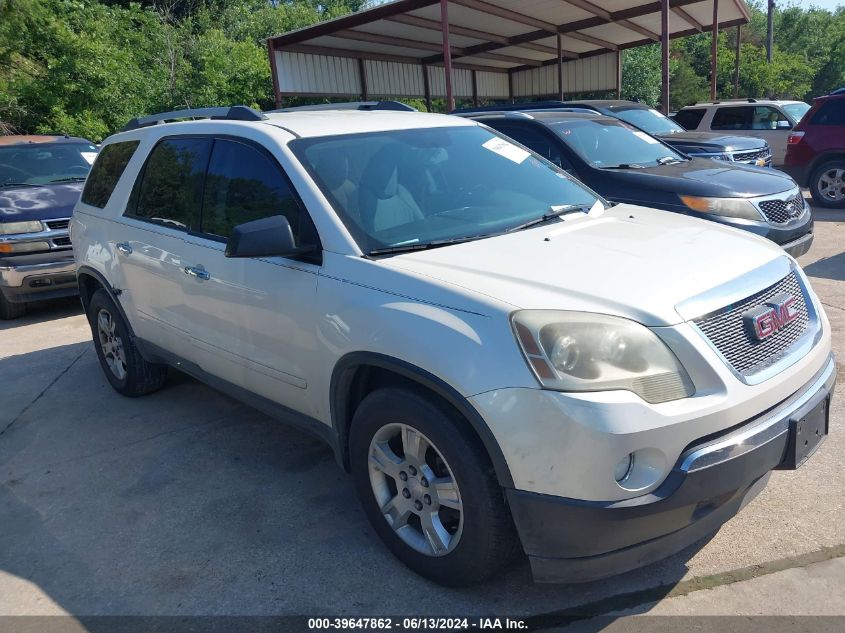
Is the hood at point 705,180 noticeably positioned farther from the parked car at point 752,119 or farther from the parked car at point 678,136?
the parked car at point 752,119

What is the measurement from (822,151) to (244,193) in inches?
413

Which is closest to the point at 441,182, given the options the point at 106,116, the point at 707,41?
the point at 106,116

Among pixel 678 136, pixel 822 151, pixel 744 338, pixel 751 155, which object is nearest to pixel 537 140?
pixel 678 136

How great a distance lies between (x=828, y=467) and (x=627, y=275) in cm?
176

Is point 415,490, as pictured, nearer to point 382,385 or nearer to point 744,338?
point 382,385

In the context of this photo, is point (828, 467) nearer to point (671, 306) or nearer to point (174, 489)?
point (671, 306)

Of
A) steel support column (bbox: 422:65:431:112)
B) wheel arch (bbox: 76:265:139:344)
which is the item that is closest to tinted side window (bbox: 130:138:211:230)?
wheel arch (bbox: 76:265:139:344)

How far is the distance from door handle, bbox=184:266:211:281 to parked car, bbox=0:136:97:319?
437 centimetres

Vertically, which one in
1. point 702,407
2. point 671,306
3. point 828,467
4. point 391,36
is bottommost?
point 828,467

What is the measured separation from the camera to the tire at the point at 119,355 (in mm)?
4965

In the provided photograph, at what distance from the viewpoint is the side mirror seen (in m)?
2.97

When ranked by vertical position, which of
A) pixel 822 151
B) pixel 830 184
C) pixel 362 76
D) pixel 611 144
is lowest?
pixel 830 184

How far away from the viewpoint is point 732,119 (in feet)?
46.9

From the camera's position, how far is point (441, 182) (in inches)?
140
